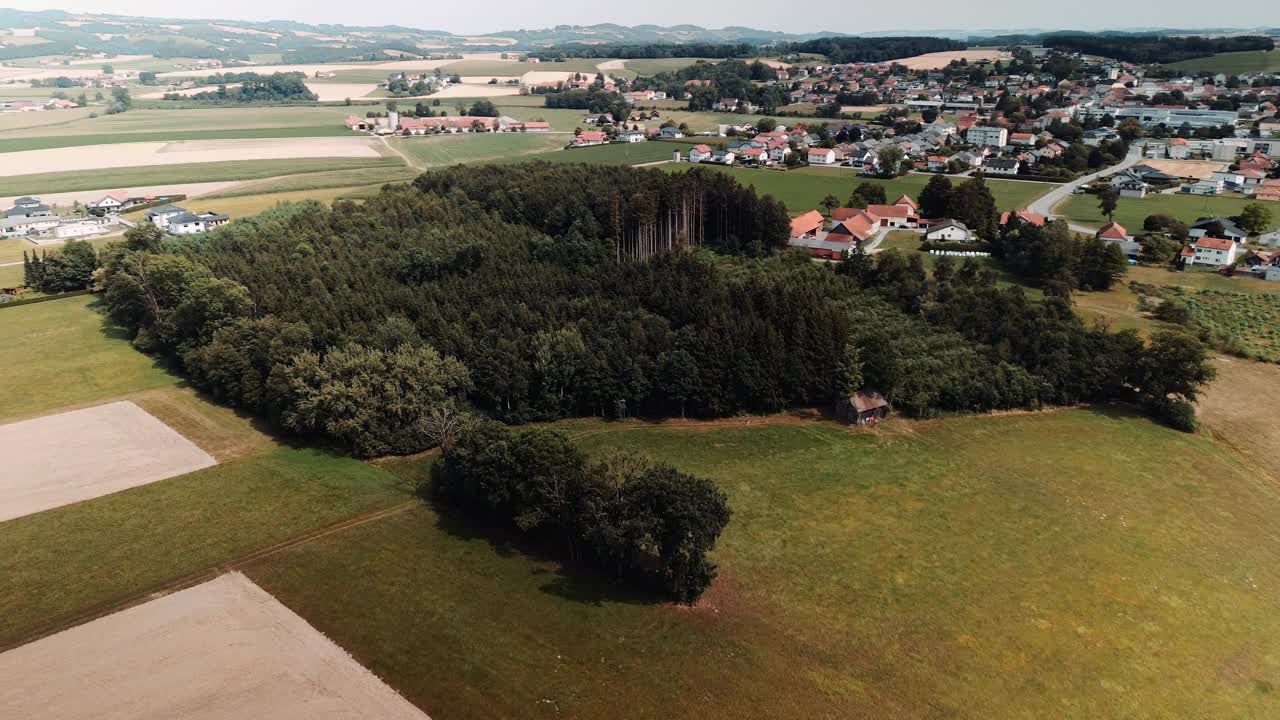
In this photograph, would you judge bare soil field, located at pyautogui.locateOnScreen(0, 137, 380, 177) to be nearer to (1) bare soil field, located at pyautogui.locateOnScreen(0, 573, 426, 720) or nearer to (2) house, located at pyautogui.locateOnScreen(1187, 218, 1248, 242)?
(1) bare soil field, located at pyautogui.locateOnScreen(0, 573, 426, 720)

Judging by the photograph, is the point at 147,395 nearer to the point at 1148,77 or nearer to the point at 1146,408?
the point at 1146,408

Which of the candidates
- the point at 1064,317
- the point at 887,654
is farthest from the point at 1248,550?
the point at 1064,317

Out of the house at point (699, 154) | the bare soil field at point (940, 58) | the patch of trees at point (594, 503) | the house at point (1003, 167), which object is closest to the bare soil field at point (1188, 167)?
the house at point (1003, 167)

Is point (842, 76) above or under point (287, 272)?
above

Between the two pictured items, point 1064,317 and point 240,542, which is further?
point 1064,317

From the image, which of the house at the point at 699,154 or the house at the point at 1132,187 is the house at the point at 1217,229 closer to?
the house at the point at 1132,187

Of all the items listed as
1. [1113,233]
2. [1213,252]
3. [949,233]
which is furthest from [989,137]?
[1213,252]

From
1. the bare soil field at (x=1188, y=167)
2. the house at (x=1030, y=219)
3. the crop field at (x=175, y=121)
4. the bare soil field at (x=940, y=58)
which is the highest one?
the bare soil field at (x=940, y=58)
